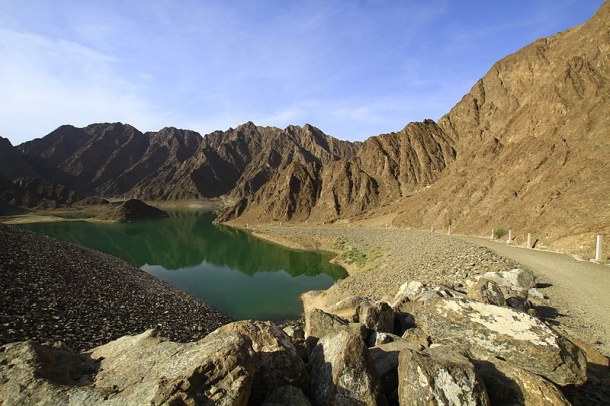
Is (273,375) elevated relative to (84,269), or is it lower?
elevated

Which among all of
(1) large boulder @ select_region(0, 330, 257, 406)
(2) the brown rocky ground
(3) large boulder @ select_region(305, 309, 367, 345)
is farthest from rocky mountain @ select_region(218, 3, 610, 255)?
(1) large boulder @ select_region(0, 330, 257, 406)

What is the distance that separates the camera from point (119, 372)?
5367 millimetres

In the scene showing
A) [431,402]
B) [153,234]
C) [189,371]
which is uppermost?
[189,371]

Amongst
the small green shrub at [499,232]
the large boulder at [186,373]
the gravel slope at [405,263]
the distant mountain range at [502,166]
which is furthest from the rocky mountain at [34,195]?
the large boulder at [186,373]

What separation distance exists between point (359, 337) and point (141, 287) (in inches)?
1047

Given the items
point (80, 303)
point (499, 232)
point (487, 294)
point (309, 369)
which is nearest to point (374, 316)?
point (309, 369)

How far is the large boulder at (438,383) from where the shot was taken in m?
4.60

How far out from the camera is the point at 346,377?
510 centimetres

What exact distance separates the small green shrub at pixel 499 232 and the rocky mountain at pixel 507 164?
2.84 feet

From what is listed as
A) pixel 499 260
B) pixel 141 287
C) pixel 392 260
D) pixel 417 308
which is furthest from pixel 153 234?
pixel 417 308

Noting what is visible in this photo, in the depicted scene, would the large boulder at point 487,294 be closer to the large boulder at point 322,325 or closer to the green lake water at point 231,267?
the large boulder at point 322,325

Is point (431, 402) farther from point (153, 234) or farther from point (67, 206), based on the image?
point (67, 206)

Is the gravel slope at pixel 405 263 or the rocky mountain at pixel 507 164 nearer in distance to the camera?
the gravel slope at pixel 405 263

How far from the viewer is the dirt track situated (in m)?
10.6
